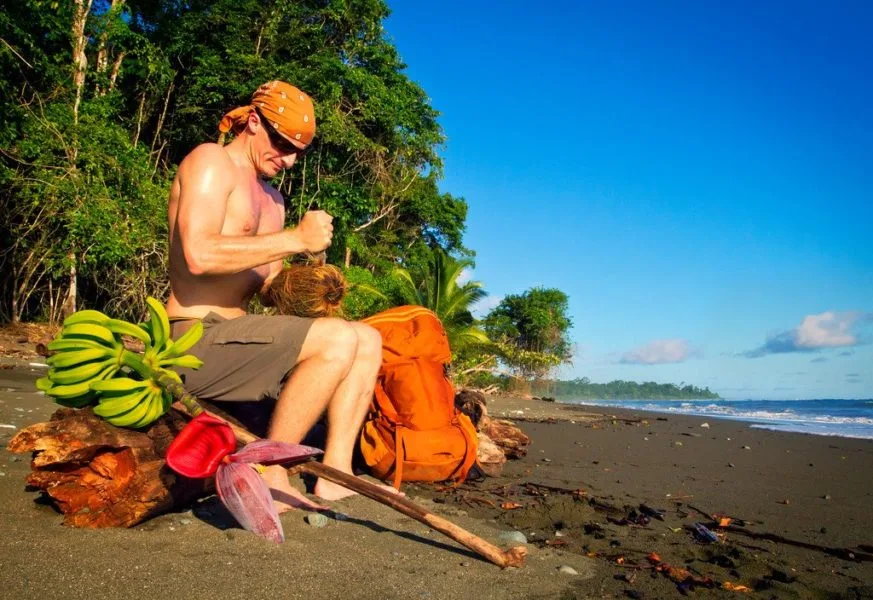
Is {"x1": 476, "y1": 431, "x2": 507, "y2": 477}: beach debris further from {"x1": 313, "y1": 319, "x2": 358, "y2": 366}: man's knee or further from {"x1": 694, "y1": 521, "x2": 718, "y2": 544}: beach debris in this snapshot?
{"x1": 313, "y1": 319, "x2": 358, "y2": 366}: man's knee

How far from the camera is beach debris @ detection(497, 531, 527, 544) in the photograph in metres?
2.28

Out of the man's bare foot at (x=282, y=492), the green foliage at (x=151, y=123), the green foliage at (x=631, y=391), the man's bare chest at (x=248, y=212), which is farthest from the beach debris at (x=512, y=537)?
the green foliage at (x=631, y=391)

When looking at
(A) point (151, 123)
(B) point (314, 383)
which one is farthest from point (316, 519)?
(A) point (151, 123)

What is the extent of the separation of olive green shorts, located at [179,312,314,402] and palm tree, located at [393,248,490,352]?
1581 cm

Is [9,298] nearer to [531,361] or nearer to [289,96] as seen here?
[289,96]

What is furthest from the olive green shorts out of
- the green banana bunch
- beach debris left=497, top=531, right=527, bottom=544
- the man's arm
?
beach debris left=497, top=531, right=527, bottom=544

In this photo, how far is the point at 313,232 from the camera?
2385 mm

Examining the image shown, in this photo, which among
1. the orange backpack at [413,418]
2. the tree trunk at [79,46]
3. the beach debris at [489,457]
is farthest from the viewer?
the tree trunk at [79,46]

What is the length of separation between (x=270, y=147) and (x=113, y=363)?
1.20m

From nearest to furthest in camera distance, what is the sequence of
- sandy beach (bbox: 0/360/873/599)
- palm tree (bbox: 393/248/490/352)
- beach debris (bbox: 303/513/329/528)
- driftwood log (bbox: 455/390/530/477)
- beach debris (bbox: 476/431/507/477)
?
1. sandy beach (bbox: 0/360/873/599)
2. beach debris (bbox: 303/513/329/528)
3. beach debris (bbox: 476/431/507/477)
4. driftwood log (bbox: 455/390/530/477)
5. palm tree (bbox: 393/248/490/352)

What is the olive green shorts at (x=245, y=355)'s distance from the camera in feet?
7.83

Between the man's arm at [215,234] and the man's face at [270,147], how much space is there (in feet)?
1.00

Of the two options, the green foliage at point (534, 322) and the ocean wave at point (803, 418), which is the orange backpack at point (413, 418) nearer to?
the ocean wave at point (803, 418)

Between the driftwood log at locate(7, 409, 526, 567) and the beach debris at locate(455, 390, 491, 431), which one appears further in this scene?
the beach debris at locate(455, 390, 491, 431)
